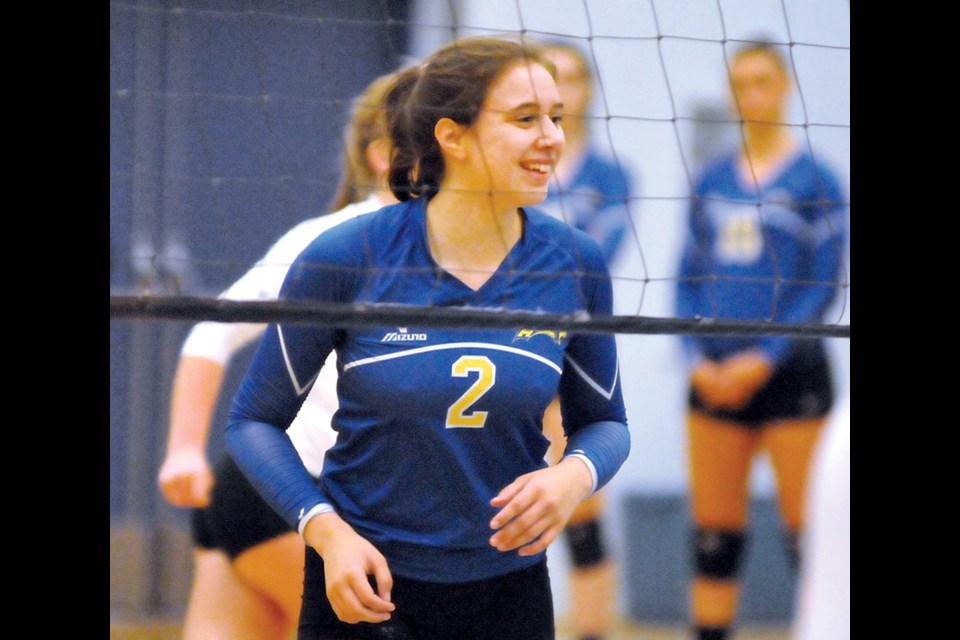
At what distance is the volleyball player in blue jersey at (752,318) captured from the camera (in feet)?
12.5

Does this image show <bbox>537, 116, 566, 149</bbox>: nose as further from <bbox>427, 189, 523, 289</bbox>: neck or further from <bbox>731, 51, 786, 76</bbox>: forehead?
<bbox>731, 51, 786, 76</bbox>: forehead

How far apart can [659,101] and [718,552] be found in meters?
1.67

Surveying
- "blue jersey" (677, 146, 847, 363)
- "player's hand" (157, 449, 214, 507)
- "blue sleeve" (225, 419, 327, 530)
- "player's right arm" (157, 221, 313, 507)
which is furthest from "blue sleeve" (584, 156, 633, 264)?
"blue sleeve" (225, 419, 327, 530)

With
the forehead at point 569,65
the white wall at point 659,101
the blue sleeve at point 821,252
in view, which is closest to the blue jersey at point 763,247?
the blue sleeve at point 821,252

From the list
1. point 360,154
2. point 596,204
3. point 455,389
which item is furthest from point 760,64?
point 455,389

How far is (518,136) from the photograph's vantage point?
2.06 m

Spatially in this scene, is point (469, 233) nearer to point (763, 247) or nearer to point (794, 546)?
point (763, 247)

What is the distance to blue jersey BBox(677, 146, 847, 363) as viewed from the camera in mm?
3771

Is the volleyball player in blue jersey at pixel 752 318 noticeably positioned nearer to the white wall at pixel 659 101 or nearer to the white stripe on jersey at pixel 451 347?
the white wall at pixel 659 101

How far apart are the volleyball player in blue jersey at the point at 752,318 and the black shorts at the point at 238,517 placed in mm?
1572

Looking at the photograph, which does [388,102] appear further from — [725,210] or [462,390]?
[725,210]

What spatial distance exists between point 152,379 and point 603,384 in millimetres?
3405

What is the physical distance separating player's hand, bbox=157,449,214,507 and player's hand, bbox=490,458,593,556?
0.69m

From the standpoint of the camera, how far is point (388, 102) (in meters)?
2.26
